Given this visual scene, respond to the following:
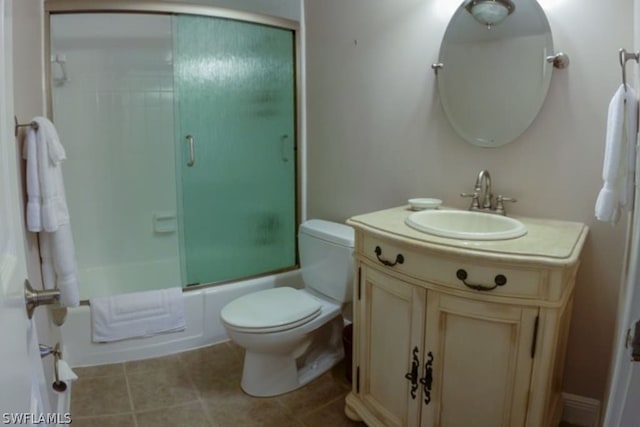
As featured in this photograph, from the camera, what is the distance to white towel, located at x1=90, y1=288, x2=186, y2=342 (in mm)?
2207

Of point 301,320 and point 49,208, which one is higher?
point 49,208

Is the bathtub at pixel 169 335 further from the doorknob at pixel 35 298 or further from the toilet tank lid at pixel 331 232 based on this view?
the doorknob at pixel 35 298

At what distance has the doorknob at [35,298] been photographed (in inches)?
27.7

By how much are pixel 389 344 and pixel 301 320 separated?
1.66 ft

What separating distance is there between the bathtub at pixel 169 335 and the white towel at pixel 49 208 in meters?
0.45

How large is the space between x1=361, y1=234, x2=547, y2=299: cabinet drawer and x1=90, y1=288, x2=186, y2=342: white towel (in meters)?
1.42

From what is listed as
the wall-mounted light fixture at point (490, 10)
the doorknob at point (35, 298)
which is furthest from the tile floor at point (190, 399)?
the wall-mounted light fixture at point (490, 10)

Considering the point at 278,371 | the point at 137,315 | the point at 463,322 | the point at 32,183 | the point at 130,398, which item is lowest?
the point at 130,398

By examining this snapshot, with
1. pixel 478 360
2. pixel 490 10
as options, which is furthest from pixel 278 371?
pixel 490 10

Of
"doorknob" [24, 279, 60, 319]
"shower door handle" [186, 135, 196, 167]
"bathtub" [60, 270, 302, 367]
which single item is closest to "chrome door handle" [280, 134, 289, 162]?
"shower door handle" [186, 135, 196, 167]

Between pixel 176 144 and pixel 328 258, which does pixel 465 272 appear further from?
pixel 176 144

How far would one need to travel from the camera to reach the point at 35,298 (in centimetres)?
72

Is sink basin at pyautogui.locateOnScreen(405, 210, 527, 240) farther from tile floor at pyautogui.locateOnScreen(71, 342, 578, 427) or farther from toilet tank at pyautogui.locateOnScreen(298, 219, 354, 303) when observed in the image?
tile floor at pyautogui.locateOnScreen(71, 342, 578, 427)

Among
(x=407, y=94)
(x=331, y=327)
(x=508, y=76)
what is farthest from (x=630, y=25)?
(x=331, y=327)
